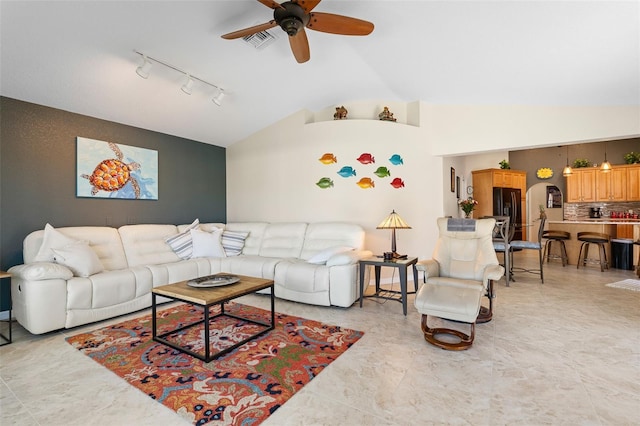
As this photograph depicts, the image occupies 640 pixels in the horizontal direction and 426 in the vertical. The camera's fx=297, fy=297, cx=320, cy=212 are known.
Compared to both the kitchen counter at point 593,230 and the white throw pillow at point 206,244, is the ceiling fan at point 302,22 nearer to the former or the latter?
the white throw pillow at point 206,244

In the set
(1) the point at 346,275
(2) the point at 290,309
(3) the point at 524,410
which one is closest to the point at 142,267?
(2) the point at 290,309

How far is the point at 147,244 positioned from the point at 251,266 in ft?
4.74

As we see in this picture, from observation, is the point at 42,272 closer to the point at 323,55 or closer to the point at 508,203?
the point at 323,55

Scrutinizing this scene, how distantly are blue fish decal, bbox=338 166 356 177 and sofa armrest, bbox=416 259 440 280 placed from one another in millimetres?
1999

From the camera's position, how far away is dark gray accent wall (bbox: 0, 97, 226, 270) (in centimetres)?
324

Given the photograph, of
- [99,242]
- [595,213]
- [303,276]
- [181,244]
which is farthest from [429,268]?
[595,213]

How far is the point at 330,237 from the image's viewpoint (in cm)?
419

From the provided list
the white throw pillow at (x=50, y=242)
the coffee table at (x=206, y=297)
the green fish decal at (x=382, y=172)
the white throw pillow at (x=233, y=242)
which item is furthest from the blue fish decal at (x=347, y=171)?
the white throw pillow at (x=50, y=242)

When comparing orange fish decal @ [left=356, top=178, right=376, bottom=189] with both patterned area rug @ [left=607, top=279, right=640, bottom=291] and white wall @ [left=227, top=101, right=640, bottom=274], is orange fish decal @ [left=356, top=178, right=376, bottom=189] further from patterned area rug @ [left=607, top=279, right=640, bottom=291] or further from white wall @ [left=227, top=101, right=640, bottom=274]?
patterned area rug @ [left=607, top=279, right=640, bottom=291]

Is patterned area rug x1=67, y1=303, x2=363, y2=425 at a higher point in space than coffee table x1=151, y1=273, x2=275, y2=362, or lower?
lower

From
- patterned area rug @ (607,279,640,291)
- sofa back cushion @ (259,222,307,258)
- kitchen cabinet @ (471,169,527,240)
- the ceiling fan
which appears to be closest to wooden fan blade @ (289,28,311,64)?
the ceiling fan

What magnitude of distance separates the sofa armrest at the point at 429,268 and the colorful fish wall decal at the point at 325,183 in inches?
83.3

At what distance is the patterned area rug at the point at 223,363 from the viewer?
69.2 inches

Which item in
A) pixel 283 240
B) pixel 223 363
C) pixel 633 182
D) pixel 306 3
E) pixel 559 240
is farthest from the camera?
pixel 633 182
